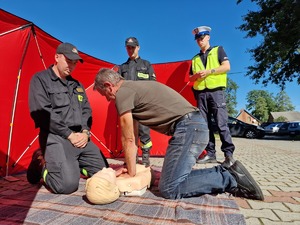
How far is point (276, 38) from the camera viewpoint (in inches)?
529

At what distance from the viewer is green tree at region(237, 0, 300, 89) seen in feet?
41.8

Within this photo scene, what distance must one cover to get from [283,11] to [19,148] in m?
14.4

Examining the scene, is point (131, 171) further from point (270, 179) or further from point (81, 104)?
point (270, 179)

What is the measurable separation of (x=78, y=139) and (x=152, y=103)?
3.42 ft

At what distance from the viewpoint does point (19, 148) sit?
3477 millimetres

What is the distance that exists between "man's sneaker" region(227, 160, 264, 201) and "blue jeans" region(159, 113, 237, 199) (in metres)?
0.06

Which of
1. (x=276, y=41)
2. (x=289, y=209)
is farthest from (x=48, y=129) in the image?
(x=276, y=41)

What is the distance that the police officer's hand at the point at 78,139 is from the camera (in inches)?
106

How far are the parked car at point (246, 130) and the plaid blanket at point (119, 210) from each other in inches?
576

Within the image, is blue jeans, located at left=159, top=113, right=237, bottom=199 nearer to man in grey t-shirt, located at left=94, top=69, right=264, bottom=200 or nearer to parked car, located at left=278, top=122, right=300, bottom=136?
man in grey t-shirt, located at left=94, top=69, right=264, bottom=200

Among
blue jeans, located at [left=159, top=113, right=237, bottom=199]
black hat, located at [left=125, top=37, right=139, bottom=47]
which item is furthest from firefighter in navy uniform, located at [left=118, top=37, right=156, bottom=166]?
blue jeans, located at [left=159, top=113, right=237, bottom=199]

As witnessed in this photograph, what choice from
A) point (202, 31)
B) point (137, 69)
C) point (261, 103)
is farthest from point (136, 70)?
point (261, 103)

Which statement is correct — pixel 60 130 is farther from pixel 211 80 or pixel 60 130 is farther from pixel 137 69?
pixel 211 80

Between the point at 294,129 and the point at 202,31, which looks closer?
the point at 202,31
